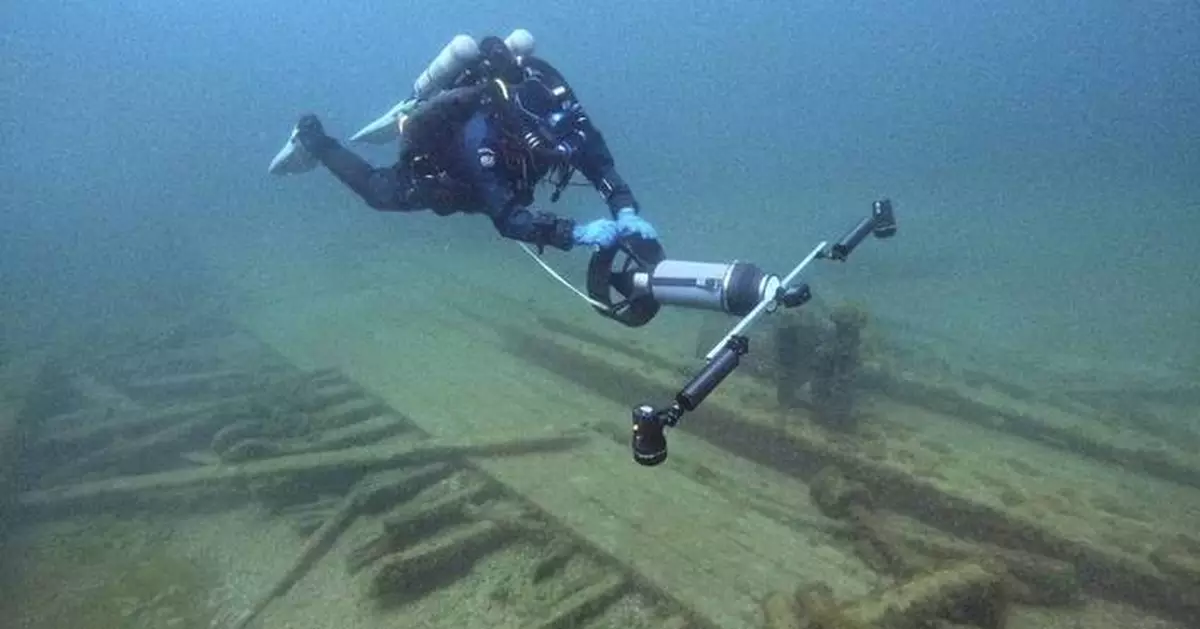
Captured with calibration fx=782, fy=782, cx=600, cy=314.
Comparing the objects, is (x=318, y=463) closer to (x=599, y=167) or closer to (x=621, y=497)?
(x=621, y=497)

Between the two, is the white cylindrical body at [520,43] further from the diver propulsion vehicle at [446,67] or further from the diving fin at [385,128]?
the diving fin at [385,128]

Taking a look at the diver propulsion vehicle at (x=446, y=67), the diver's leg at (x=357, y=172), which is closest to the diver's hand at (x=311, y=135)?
the diver's leg at (x=357, y=172)

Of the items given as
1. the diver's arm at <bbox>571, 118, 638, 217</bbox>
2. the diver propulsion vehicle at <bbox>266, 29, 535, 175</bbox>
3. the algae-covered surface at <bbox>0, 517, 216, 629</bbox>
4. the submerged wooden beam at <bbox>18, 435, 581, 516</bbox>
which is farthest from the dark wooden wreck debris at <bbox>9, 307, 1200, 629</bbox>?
the diver propulsion vehicle at <bbox>266, 29, 535, 175</bbox>

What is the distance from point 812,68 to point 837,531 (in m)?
195

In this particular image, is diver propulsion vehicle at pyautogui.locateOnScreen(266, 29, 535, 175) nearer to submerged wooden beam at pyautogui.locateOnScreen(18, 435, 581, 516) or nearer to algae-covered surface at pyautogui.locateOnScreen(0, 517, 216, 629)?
submerged wooden beam at pyautogui.locateOnScreen(18, 435, 581, 516)

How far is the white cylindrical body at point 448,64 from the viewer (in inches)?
Result: 245

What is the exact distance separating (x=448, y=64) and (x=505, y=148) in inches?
44.3

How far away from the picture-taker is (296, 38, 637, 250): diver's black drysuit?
5.72m

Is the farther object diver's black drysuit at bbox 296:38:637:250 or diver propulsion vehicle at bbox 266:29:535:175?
diver propulsion vehicle at bbox 266:29:535:175

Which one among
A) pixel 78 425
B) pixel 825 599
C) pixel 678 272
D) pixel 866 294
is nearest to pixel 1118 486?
pixel 825 599

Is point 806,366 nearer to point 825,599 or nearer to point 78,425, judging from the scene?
point 825,599

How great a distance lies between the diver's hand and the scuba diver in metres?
2.43

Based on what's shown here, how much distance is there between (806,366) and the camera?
716 centimetres

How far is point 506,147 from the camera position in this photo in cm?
580
